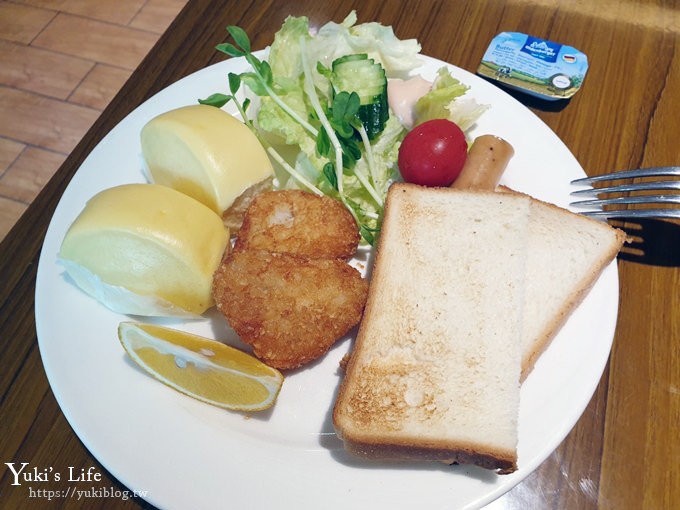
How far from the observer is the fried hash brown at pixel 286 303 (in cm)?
172

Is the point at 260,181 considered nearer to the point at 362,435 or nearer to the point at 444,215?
the point at 444,215

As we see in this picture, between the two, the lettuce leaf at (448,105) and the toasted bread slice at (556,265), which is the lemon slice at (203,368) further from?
the lettuce leaf at (448,105)

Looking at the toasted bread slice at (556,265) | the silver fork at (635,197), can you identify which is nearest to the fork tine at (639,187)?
the silver fork at (635,197)

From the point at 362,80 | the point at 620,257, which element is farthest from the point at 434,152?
the point at 620,257

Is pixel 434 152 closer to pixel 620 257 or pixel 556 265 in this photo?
pixel 556 265

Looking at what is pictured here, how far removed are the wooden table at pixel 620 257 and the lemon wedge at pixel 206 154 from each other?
29.0 inches

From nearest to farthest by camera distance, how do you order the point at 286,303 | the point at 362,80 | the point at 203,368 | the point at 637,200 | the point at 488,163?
the point at 203,368, the point at 286,303, the point at 637,200, the point at 488,163, the point at 362,80

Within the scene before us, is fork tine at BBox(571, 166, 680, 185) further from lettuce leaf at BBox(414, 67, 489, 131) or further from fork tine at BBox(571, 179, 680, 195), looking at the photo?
lettuce leaf at BBox(414, 67, 489, 131)

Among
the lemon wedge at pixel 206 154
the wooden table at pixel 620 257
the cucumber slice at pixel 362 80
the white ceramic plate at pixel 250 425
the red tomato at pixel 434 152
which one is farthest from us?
the cucumber slice at pixel 362 80

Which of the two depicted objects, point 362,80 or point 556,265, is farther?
point 362,80

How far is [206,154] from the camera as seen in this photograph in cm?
186

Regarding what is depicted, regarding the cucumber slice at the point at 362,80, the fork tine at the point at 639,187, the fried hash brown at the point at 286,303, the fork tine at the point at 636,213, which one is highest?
the cucumber slice at the point at 362,80

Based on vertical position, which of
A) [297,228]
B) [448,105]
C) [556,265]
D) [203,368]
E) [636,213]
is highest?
[448,105]

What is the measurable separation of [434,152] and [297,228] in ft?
2.02
